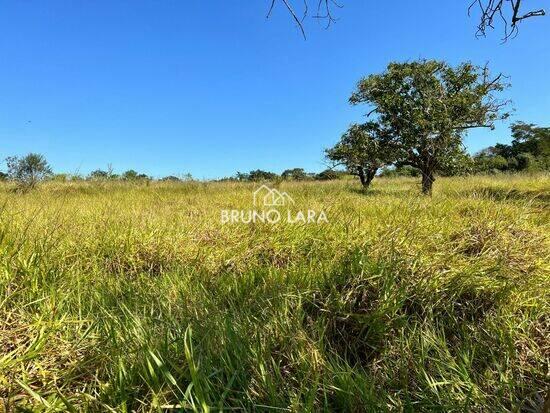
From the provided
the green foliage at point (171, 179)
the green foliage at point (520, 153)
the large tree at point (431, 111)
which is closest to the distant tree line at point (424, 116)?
the large tree at point (431, 111)

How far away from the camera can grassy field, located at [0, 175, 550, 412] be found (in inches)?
61.3

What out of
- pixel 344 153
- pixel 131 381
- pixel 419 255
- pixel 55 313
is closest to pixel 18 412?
pixel 131 381

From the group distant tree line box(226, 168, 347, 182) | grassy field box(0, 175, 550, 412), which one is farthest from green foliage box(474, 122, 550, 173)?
grassy field box(0, 175, 550, 412)

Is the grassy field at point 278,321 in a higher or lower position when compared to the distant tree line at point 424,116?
lower

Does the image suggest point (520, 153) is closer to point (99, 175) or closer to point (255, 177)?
point (255, 177)

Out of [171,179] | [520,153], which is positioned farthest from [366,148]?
[520,153]

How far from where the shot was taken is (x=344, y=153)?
14797 millimetres

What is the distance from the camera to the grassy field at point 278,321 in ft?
5.11

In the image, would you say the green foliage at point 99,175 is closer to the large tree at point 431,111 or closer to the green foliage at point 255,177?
the green foliage at point 255,177

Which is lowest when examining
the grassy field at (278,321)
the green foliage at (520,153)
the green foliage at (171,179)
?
the grassy field at (278,321)

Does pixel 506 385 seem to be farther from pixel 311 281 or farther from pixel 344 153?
pixel 344 153

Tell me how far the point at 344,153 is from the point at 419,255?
40.9 feet

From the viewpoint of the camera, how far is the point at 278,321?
2051mm

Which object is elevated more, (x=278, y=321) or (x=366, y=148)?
(x=366, y=148)
